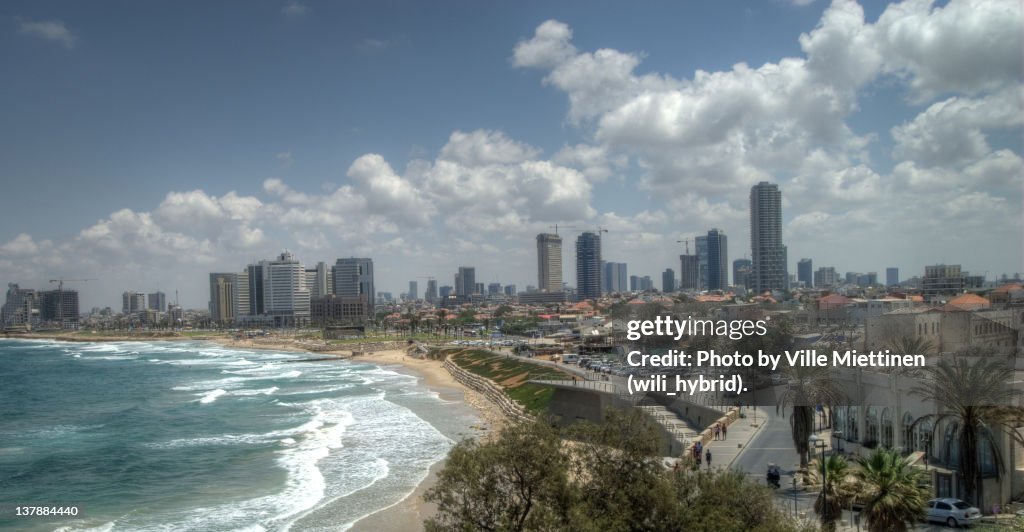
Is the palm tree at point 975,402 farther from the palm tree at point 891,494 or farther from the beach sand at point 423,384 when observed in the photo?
the beach sand at point 423,384

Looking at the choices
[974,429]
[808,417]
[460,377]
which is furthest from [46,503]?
[460,377]

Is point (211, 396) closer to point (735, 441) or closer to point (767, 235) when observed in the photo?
point (735, 441)

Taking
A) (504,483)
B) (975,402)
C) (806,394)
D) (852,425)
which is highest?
(975,402)

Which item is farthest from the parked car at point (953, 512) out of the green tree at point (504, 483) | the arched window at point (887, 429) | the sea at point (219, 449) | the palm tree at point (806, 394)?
the sea at point (219, 449)

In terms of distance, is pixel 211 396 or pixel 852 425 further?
pixel 211 396

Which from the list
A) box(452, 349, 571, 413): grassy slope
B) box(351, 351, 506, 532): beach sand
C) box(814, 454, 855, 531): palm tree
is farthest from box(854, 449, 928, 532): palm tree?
box(452, 349, 571, 413): grassy slope

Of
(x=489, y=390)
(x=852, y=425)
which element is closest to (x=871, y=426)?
(x=852, y=425)

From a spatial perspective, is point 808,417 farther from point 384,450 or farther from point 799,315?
point 384,450
